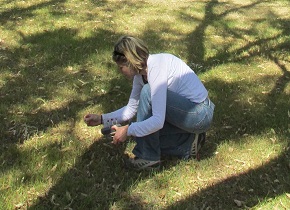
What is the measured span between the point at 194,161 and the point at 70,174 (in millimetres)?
1089

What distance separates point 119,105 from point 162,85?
66.5 inches

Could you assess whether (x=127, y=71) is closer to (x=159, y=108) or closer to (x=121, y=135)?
(x=159, y=108)

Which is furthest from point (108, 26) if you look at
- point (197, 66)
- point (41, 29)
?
point (197, 66)

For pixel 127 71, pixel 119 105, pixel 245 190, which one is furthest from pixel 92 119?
pixel 245 190

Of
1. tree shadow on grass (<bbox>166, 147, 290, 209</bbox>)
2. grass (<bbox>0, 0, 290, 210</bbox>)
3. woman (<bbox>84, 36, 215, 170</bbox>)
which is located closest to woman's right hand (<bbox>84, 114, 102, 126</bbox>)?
woman (<bbox>84, 36, 215, 170</bbox>)

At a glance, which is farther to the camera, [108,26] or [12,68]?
[108,26]

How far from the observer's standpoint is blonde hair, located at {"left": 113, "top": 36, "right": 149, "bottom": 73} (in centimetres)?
331

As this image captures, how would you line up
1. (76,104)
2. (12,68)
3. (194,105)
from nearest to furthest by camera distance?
(194,105) → (76,104) → (12,68)

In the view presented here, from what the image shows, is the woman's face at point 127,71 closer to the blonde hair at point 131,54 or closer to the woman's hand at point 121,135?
the blonde hair at point 131,54

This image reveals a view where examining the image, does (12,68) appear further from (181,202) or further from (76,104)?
(181,202)

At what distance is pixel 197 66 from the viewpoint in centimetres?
612

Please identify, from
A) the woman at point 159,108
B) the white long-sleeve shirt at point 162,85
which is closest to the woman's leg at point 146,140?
the woman at point 159,108

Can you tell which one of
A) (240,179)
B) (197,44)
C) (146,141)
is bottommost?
(197,44)

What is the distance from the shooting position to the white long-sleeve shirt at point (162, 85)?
330 centimetres
